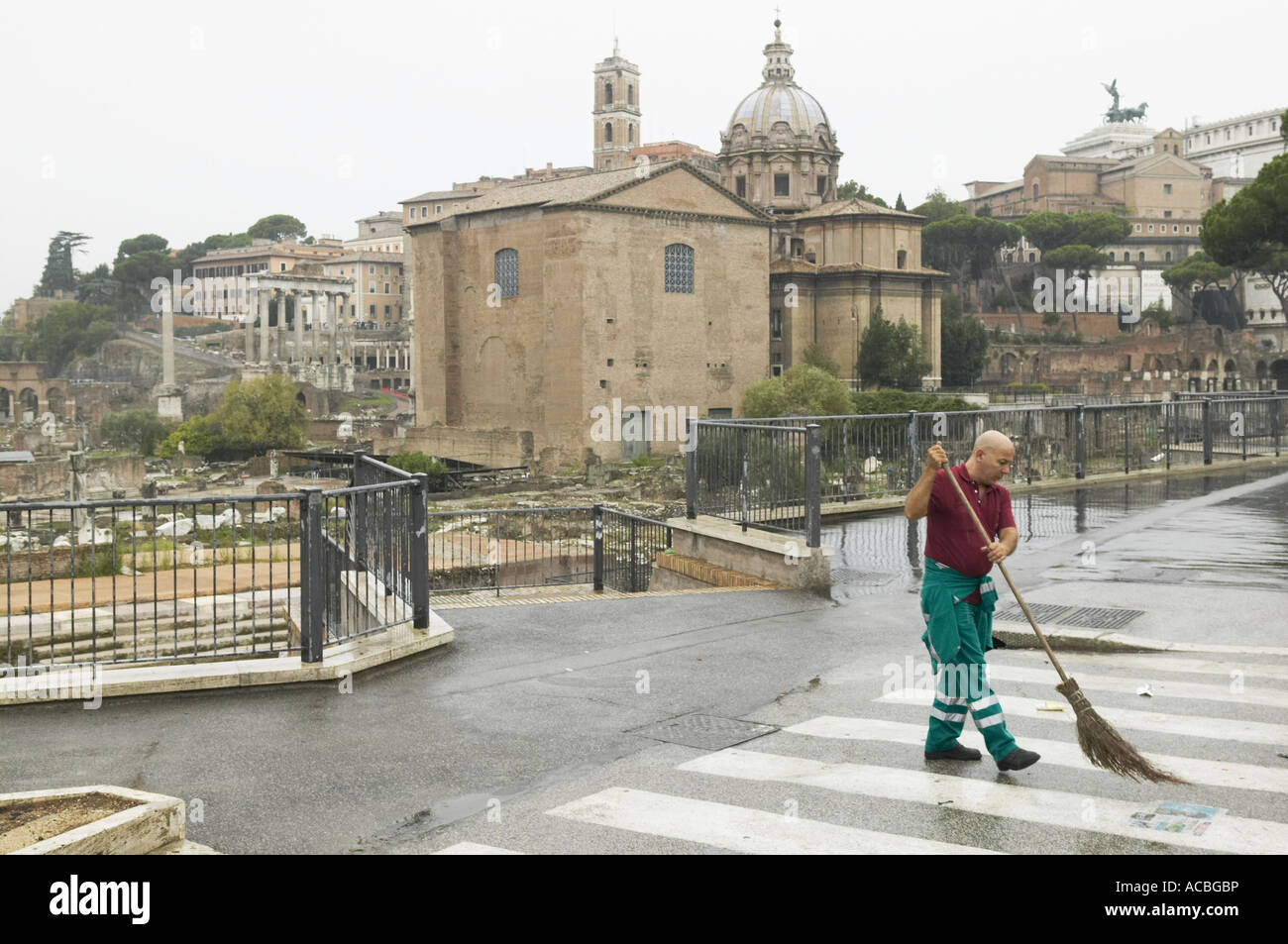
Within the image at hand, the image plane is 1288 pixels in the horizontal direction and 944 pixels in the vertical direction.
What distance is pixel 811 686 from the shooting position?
7.69 m

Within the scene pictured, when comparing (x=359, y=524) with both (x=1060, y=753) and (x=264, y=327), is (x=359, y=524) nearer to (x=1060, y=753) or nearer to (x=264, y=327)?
(x=1060, y=753)

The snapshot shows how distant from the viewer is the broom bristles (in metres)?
5.40

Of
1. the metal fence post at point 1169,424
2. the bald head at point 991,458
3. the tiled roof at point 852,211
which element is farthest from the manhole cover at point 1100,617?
the tiled roof at point 852,211

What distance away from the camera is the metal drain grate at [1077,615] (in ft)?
30.0

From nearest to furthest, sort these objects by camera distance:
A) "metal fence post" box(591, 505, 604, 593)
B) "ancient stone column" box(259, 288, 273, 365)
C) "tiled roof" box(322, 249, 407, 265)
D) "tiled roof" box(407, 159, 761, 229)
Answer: "metal fence post" box(591, 505, 604, 593)
"tiled roof" box(407, 159, 761, 229)
"ancient stone column" box(259, 288, 273, 365)
"tiled roof" box(322, 249, 407, 265)

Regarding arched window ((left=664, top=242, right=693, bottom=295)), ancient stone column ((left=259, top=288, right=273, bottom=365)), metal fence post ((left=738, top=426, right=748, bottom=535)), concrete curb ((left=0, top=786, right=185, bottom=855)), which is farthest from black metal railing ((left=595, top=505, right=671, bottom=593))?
ancient stone column ((left=259, top=288, right=273, bottom=365))

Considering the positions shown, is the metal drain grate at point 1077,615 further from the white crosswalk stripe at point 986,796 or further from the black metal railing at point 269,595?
the black metal railing at point 269,595

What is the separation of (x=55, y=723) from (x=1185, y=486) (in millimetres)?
15745

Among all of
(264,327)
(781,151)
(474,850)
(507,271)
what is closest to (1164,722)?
(474,850)

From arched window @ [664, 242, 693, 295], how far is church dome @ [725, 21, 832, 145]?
1934cm

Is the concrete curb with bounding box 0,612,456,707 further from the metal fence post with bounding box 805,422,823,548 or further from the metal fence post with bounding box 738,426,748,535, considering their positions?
the metal fence post with bounding box 738,426,748,535

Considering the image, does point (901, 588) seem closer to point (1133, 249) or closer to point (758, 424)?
point (758, 424)

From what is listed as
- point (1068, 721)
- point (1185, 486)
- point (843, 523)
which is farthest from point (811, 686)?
point (1185, 486)

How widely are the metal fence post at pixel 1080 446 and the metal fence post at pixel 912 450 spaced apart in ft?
13.7
